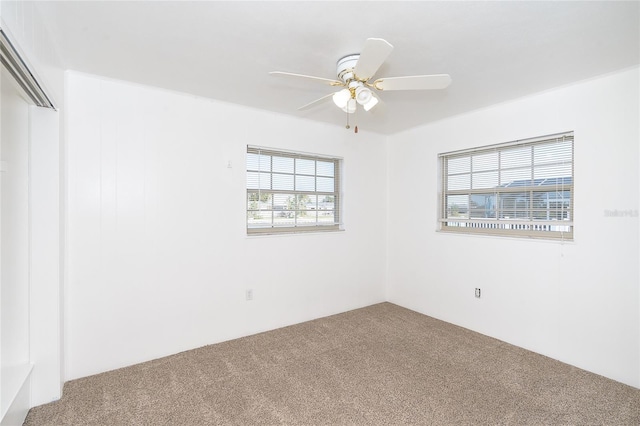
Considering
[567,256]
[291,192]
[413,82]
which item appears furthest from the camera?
[291,192]

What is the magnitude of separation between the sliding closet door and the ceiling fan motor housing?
6.49ft

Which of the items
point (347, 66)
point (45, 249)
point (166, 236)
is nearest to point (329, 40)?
point (347, 66)

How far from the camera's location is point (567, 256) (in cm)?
276

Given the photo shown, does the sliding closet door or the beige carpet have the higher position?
the sliding closet door

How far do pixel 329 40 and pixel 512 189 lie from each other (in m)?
2.47

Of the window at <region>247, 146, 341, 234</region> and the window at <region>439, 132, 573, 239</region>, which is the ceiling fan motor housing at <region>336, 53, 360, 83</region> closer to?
the window at <region>247, 146, 341, 234</region>

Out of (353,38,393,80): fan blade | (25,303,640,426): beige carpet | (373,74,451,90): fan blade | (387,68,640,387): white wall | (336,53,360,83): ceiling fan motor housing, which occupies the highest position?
(336,53,360,83): ceiling fan motor housing

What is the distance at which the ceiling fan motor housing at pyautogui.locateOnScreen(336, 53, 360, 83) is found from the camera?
2.08 meters

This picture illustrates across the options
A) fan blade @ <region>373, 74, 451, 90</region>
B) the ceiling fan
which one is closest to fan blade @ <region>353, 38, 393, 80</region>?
the ceiling fan

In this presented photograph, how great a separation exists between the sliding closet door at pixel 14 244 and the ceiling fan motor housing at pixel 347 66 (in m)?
1.98

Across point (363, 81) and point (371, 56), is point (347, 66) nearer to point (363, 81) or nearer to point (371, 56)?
point (363, 81)

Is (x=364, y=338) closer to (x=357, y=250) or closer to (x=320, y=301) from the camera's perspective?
(x=320, y=301)

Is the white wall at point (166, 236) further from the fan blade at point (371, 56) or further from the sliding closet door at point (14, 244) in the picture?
the fan blade at point (371, 56)

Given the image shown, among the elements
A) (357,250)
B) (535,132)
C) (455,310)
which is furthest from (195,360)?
(535,132)
